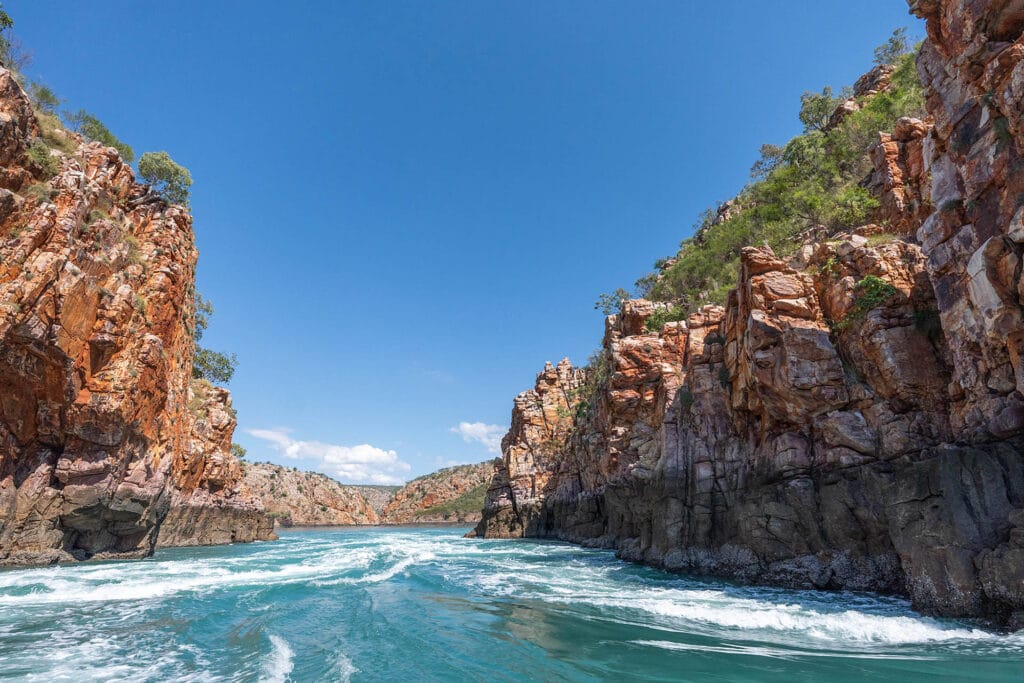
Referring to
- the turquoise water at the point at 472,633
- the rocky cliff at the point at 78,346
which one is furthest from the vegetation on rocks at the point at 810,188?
the rocky cliff at the point at 78,346

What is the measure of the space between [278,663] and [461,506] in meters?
135

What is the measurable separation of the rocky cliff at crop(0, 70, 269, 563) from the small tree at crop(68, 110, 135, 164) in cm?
818

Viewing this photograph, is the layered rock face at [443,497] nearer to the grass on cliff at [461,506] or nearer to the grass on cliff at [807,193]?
the grass on cliff at [461,506]

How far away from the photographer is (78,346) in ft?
78.9

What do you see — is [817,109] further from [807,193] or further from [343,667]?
[343,667]

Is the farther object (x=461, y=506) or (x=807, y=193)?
(x=461, y=506)

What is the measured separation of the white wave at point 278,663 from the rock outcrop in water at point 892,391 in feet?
44.7

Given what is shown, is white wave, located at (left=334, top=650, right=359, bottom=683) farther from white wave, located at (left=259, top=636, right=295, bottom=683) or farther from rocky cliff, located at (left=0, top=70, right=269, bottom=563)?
rocky cliff, located at (left=0, top=70, right=269, bottom=563)

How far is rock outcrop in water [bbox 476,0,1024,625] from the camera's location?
36.4 ft

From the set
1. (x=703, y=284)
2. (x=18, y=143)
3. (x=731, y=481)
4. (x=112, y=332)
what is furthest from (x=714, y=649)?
(x=703, y=284)

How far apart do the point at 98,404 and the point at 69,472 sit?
3431mm

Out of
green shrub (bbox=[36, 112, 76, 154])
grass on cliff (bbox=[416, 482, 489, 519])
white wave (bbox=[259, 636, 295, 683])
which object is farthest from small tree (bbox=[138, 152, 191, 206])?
grass on cliff (bbox=[416, 482, 489, 519])

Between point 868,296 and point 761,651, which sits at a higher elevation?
point 868,296

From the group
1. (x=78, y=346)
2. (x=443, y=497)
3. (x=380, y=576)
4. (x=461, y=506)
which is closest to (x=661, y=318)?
(x=380, y=576)
